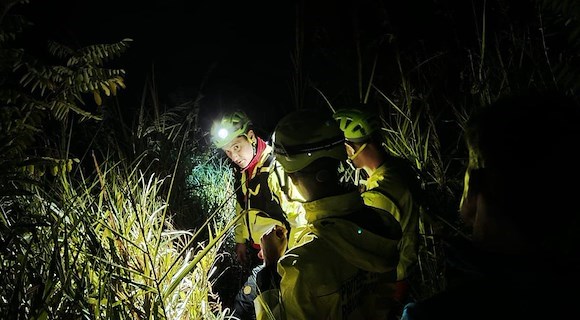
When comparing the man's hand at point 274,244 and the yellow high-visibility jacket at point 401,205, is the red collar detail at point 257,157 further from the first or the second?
the yellow high-visibility jacket at point 401,205

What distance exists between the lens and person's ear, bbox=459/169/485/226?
3.89 ft

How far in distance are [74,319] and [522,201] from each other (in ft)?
6.36

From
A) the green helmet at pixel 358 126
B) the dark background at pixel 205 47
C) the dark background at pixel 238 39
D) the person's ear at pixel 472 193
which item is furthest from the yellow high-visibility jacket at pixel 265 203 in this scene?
the dark background at pixel 205 47

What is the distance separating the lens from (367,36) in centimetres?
881

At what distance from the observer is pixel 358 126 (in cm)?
343

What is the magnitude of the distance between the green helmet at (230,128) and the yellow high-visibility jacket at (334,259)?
2.55 metres

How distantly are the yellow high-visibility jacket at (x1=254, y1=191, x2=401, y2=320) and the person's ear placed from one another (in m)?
0.67

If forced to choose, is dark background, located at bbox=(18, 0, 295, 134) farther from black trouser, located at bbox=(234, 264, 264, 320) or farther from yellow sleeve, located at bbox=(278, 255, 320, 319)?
yellow sleeve, located at bbox=(278, 255, 320, 319)

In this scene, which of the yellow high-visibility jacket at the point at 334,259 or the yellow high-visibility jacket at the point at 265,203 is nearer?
the yellow high-visibility jacket at the point at 334,259

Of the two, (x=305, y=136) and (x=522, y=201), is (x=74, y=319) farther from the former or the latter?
(x=522, y=201)

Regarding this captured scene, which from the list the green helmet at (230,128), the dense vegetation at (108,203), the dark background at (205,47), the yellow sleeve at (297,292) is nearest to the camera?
the yellow sleeve at (297,292)

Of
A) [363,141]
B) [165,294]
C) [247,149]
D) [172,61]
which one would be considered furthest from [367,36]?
[165,294]

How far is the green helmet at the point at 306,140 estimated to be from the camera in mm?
1998

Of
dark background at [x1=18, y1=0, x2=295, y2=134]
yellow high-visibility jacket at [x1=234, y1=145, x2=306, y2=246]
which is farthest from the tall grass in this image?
dark background at [x1=18, y1=0, x2=295, y2=134]
